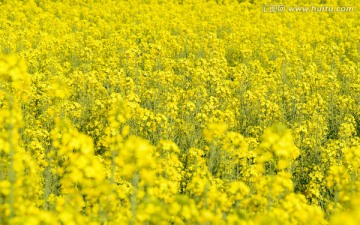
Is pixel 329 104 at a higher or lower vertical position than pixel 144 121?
lower

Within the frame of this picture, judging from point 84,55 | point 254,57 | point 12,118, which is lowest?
point 254,57

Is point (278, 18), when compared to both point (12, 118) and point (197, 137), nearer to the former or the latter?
point (197, 137)

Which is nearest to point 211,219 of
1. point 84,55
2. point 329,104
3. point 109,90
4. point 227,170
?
point 227,170

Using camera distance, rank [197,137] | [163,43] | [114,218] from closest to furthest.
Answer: [114,218], [197,137], [163,43]

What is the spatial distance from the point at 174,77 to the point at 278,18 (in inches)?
386

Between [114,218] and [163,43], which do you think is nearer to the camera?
[114,218]

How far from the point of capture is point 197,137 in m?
7.89

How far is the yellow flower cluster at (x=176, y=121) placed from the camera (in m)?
4.13

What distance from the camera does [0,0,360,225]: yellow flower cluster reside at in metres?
4.13

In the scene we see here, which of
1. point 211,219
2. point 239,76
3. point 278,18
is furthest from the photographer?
point 278,18

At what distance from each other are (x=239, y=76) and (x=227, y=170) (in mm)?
→ 3899

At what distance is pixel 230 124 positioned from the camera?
822 cm

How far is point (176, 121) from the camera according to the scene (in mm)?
7969

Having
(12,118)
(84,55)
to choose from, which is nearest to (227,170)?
(12,118)
